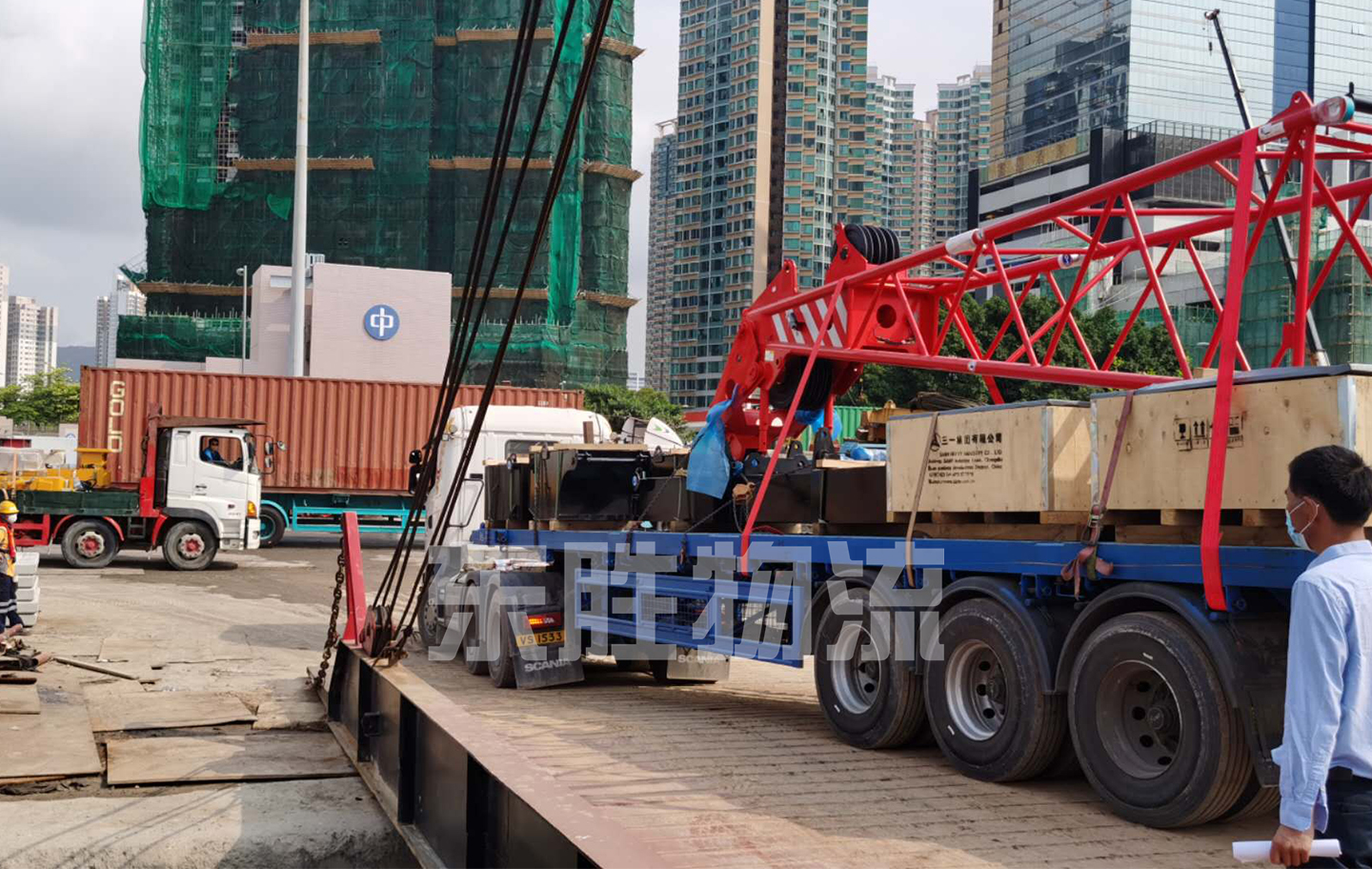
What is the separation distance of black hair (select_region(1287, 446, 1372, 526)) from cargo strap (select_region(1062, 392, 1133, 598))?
8.09ft

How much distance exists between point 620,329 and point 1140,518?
75.3 m

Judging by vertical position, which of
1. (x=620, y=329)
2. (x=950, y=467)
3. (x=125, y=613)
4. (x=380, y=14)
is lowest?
(x=125, y=613)

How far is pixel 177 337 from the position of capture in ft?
236

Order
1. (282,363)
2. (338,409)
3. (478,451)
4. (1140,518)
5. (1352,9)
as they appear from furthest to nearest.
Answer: (1352,9)
(282,363)
(338,409)
(478,451)
(1140,518)

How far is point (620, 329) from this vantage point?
8081 cm

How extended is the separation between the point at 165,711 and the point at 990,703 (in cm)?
635

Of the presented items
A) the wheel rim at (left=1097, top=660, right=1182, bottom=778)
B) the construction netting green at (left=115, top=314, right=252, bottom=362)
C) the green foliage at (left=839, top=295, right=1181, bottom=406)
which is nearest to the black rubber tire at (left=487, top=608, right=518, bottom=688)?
the wheel rim at (left=1097, top=660, right=1182, bottom=778)

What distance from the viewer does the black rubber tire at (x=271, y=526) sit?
2844cm

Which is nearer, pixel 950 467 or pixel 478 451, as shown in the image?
pixel 950 467

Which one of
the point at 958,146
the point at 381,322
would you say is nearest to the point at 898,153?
the point at 958,146

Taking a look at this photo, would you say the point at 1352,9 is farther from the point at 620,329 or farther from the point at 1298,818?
the point at 1298,818

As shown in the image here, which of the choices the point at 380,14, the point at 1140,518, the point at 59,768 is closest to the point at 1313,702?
the point at 1140,518

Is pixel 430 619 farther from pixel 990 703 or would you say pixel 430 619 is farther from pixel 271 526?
pixel 271 526

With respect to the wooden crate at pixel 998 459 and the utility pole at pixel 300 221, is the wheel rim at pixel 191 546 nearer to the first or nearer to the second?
the utility pole at pixel 300 221
